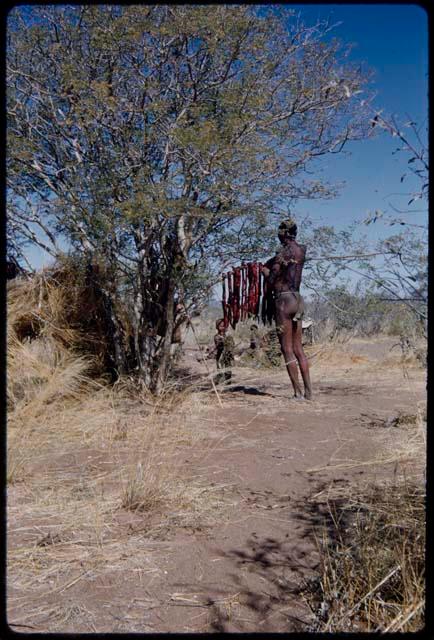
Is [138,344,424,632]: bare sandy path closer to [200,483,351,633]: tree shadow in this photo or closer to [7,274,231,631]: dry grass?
[200,483,351,633]: tree shadow

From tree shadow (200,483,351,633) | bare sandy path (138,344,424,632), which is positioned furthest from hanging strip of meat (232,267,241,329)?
tree shadow (200,483,351,633)

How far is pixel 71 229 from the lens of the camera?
6770 millimetres

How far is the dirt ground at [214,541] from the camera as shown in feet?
8.55

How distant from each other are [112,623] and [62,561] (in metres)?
0.66

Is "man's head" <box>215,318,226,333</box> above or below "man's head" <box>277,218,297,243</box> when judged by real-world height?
below

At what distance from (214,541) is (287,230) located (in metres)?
4.65

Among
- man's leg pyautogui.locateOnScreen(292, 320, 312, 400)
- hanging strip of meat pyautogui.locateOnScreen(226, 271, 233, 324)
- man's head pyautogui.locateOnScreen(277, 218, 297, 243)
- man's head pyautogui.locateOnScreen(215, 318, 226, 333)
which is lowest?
man's leg pyautogui.locateOnScreen(292, 320, 312, 400)

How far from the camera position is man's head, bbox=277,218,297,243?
730cm

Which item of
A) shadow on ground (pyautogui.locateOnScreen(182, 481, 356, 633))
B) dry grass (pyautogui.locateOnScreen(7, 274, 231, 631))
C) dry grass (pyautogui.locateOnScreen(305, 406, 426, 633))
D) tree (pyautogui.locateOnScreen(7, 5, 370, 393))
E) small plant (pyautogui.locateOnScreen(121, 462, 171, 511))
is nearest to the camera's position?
dry grass (pyautogui.locateOnScreen(305, 406, 426, 633))

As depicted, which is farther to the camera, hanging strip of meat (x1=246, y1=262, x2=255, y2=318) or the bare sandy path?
hanging strip of meat (x1=246, y1=262, x2=255, y2=318)

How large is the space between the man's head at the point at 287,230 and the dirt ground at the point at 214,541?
233 cm

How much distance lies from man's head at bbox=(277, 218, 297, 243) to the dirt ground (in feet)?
7.64

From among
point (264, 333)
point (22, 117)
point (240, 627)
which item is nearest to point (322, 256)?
point (264, 333)

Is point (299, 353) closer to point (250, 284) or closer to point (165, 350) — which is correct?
point (250, 284)
